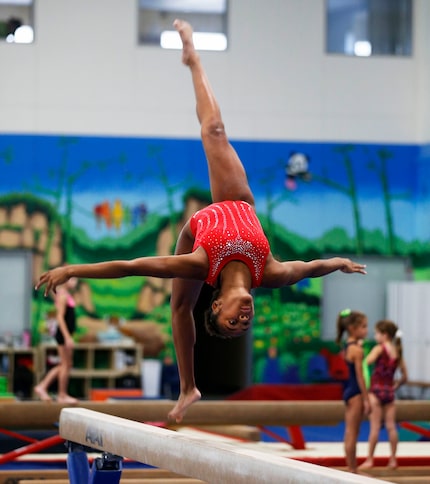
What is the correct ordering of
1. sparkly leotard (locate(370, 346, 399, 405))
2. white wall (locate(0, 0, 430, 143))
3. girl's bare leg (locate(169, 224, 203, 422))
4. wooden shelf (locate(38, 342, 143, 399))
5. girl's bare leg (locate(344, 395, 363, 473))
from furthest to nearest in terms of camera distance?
white wall (locate(0, 0, 430, 143))
wooden shelf (locate(38, 342, 143, 399))
sparkly leotard (locate(370, 346, 399, 405))
girl's bare leg (locate(344, 395, 363, 473))
girl's bare leg (locate(169, 224, 203, 422))

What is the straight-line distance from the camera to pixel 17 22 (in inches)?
595

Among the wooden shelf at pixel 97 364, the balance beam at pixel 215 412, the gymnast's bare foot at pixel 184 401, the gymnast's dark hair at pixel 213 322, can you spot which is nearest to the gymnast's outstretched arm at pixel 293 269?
the gymnast's dark hair at pixel 213 322

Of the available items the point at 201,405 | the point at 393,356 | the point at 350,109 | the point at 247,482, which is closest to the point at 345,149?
the point at 350,109

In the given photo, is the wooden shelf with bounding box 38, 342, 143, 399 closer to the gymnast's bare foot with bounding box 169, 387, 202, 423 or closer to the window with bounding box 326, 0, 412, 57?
the window with bounding box 326, 0, 412, 57

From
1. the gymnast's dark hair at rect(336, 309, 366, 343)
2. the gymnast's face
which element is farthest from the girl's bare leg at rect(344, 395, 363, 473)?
the gymnast's face

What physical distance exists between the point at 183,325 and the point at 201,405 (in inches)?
108

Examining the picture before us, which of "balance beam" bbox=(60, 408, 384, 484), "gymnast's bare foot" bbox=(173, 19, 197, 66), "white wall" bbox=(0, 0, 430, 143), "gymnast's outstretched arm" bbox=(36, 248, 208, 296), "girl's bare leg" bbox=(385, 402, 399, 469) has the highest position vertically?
"white wall" bbox=(0, 0, 430, 143)

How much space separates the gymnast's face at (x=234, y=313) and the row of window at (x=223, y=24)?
11484 millimetres

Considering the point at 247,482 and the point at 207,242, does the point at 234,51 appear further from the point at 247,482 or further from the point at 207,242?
the point at 247,482

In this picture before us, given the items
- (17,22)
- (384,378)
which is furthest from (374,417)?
(17,22)

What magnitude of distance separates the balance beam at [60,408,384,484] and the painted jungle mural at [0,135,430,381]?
992 centimetres

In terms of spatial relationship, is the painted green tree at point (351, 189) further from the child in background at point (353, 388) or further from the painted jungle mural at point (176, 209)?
the child in background at point (353, 388)

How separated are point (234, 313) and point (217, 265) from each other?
0.28 m

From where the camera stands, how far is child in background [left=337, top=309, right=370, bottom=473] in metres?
7.68
